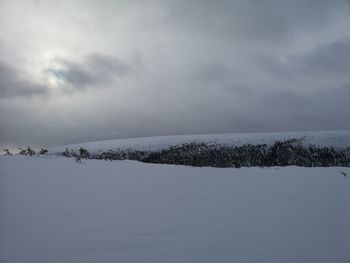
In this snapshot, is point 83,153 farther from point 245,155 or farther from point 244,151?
point 244,151

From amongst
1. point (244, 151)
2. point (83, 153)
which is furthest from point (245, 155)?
point (83, 153)

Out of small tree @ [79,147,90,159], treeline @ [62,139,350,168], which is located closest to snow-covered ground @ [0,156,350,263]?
small tree @ [79,147,90,159]

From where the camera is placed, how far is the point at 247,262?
400cm

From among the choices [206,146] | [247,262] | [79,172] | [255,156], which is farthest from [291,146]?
[247,262]

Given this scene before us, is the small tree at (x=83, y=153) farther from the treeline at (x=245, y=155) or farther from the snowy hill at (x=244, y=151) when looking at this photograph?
the treeline at (x=245, y=155)

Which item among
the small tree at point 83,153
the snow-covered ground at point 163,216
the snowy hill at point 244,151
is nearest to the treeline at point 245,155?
the snowy hill at point 244,151

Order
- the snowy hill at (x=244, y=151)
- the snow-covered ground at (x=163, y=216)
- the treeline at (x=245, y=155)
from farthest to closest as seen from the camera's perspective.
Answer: the snowy hill at (x=244, y=151) → the treeline at (x=245, y=155) → the snow-covered ground at (x=163, y=216)

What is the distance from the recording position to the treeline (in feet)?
84.6

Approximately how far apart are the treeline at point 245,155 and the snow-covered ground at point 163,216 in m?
17.7

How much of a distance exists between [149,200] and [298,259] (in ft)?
8.17

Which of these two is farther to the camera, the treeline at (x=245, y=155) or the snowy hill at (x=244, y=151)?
the snowy hill at (x=244, y=151)

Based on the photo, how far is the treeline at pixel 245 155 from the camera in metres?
25.8

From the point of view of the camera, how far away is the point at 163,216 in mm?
5160

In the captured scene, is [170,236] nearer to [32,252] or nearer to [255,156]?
[32,252]
